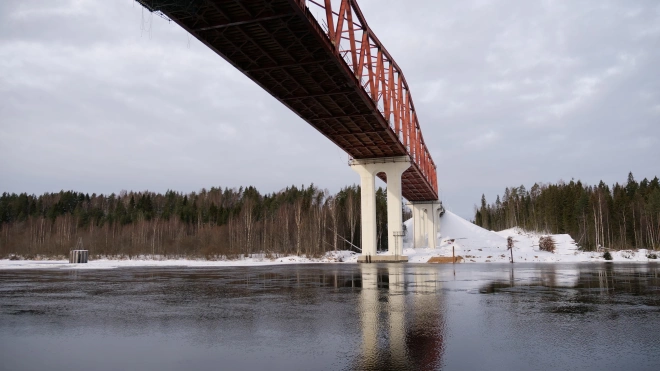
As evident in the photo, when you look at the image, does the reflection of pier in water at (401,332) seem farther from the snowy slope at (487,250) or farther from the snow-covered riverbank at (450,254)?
the snowy slope at (487,250)

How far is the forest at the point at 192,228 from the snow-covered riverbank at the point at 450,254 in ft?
16.2

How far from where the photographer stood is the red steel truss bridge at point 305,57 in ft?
70.2

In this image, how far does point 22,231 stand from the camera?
9175cm

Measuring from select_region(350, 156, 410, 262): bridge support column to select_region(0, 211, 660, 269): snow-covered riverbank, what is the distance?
2.75m

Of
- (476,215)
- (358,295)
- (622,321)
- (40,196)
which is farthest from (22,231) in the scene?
(476,215)

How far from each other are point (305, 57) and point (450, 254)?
34.4 metres

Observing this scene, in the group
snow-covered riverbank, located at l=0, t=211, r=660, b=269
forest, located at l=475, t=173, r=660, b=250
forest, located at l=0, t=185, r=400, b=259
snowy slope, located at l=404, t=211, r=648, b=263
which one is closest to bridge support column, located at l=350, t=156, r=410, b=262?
snow-covered riverbank, located at l=0, t=211, r=660, b=269

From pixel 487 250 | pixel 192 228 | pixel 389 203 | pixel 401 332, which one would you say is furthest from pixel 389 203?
pixel 192 228

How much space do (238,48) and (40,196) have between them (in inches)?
4846

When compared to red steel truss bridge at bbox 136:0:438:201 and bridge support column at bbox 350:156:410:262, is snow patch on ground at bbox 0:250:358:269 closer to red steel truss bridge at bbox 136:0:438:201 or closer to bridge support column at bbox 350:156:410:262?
bridge support column at bbox 350:156:410:262

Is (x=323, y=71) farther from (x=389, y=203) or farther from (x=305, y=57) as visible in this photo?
(x=389, y=203)

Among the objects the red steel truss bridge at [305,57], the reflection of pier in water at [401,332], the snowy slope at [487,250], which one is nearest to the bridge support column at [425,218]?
the snowy slope at [487,250]

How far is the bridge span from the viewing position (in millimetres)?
21656

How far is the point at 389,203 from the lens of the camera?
5062 centimetres
